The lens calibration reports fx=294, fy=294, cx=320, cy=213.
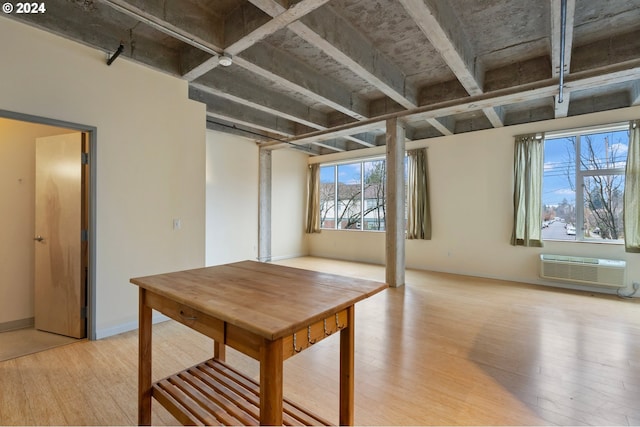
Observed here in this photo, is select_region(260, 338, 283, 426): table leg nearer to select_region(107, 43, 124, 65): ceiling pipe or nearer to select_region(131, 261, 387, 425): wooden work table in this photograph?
select_region(131, 261, 387, 425): wooden work table

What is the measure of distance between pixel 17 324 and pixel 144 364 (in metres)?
2.57

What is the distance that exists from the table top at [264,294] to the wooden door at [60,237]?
1.80 m

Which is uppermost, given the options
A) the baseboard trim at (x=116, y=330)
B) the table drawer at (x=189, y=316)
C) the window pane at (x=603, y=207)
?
the window pane at (x=603, y=207)

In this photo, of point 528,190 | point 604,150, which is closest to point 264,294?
point 528,190

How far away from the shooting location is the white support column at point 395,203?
16.0 ft

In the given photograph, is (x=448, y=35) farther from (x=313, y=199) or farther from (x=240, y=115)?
(x=313, y=199)

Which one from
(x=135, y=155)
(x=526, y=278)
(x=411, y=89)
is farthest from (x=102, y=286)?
(x=526, y=278)

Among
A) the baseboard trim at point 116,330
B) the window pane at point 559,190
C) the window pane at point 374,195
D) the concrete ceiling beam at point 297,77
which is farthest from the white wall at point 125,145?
the window pane at point 559,190

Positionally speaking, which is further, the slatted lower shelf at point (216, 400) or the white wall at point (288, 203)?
the white wall at point (288, 203)

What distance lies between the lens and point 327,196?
8164mm

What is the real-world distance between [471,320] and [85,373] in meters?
3.70

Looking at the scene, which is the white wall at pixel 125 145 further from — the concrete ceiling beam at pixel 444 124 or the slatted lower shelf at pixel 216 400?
the concrete ceiling beam at pixel 444 124

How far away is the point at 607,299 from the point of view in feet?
13.8

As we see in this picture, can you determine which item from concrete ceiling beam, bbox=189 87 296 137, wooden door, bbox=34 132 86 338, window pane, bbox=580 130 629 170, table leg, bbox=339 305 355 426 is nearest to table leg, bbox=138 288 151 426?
table leg, bbox=339 305 355 426
